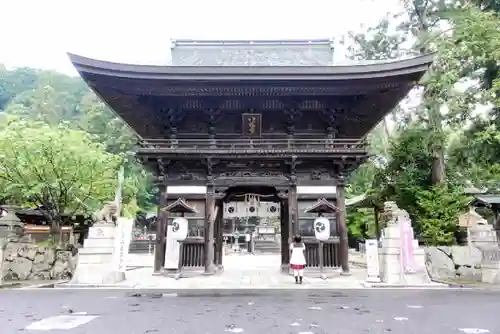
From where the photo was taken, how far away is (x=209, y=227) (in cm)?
1328

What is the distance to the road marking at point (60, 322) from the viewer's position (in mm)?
5777

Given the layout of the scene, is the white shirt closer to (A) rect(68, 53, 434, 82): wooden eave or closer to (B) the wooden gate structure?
(B) the wooden gate structure

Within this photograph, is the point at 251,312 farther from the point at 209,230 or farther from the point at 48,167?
the point at 48,167

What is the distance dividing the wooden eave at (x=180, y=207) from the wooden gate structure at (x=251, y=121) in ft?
1.81

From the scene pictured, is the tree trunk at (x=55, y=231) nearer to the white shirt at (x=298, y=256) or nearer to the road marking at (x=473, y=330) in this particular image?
the white shirt at (x=298, y=256)

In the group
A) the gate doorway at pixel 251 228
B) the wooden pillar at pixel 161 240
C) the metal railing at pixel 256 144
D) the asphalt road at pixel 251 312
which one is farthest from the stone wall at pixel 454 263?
the wooden pillar at pixel 161 240

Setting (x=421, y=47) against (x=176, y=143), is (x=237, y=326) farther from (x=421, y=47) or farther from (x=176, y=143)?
(x=421, y=47)

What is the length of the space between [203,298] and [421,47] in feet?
48.8

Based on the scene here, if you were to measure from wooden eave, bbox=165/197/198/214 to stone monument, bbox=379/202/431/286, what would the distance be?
6.59 m

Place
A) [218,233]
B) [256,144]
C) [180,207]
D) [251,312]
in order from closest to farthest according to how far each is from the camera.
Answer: [251,312] → [180,207] → [256,144] → [218,233]

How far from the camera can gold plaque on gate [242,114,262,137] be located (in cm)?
1409

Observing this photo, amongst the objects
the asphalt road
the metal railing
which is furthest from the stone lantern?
the metal railing

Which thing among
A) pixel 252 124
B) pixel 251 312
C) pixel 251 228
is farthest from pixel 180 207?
pixel 251 228

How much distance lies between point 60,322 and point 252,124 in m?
9.56
